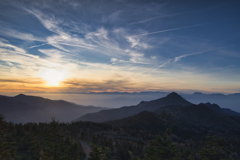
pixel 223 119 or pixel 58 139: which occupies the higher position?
pixel 58 139

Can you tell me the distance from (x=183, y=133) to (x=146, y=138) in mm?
43014

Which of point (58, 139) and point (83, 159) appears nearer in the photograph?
point (58, 139)

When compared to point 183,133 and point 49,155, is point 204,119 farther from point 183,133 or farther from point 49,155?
point 49,155

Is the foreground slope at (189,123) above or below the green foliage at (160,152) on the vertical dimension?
below

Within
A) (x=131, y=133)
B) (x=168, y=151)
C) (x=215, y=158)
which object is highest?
(x=168, y=151)

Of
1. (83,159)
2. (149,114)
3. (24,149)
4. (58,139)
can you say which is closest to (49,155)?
(58,139)

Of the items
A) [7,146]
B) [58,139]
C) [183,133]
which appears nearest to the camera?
[7,146]

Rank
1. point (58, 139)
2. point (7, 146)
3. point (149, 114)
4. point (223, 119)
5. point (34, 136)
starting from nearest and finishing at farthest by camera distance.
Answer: point (7, 146), point (58, 139), point (34, 136), point (149, 114), point (223, 119)

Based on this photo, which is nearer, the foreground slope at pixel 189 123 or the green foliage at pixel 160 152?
the green foliage at pixel 160 152

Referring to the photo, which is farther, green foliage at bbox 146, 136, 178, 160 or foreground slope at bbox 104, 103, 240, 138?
foreground slope at bbox 104, 103, 240, 138

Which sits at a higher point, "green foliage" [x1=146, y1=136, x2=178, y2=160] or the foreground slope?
"green foliage" [x1=146, y1=136, x2=178, y2=160]

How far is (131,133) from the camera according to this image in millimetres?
81438

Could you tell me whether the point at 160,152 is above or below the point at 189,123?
above

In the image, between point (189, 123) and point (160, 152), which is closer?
point (160, 152)
